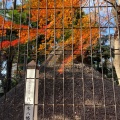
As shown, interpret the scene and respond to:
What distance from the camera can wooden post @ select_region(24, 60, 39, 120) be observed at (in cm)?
367

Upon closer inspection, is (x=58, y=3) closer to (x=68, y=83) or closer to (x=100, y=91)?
(x=68, y=83)

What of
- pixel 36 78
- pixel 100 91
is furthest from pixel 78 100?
pixel 36 78

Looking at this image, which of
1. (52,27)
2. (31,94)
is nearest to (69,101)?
(52,27)

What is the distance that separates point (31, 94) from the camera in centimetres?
375

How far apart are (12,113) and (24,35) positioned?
136 inches

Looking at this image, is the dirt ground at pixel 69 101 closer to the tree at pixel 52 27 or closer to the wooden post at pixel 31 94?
the tree at pixel 52 27

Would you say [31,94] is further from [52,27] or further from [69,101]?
[69,101]

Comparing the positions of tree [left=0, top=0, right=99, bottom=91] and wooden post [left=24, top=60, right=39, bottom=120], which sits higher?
tree [left=0, top=0, right=99, bottom=91]

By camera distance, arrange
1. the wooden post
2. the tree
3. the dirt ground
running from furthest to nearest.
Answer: the dirt ground < the tree < the wooden post

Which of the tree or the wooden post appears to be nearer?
the wooden post

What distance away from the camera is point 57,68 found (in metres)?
8.07

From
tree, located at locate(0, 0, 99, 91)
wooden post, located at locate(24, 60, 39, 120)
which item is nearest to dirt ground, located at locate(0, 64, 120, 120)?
tree, located at locate(0, 0, 99, 91)

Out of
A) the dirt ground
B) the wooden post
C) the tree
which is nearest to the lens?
the wooden post

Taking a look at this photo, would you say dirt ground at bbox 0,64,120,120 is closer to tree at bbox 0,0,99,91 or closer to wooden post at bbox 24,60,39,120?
tree at bbox 0,0,99,91
